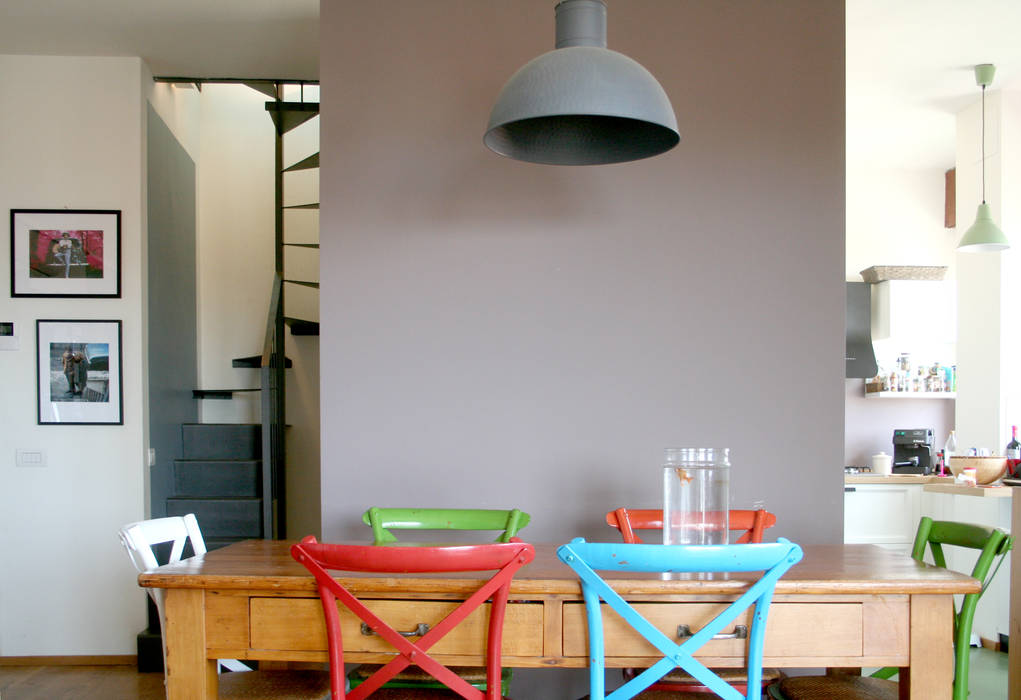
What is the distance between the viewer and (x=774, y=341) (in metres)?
3.57

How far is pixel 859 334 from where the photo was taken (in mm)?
7641

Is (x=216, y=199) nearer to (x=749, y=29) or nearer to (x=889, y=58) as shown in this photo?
(x=749, y=29)

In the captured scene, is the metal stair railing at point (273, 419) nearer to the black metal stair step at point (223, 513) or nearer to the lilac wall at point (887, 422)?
the black metal stair step at point (223, 513)

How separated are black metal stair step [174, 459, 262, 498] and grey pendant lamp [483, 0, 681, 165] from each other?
12.5 feet

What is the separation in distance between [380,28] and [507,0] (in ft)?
1.79

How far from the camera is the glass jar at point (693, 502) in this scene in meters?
2.47

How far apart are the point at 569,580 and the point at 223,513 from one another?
3790mm

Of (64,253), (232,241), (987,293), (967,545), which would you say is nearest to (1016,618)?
(967,545)

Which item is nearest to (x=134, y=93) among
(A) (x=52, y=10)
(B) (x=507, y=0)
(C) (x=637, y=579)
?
(A) (x=52, y=10)

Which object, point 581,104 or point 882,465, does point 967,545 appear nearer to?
point 581,104

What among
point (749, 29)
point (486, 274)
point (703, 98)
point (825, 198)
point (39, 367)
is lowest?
point (39, 367)

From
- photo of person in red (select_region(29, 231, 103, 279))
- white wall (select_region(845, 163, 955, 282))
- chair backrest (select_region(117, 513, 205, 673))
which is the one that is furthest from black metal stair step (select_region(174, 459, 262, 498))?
white wall (select_region(845, 163, 955, 282))

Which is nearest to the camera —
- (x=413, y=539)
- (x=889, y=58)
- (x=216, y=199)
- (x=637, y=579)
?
(x=637, y=579)

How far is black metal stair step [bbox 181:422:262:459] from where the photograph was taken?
5621 mm
